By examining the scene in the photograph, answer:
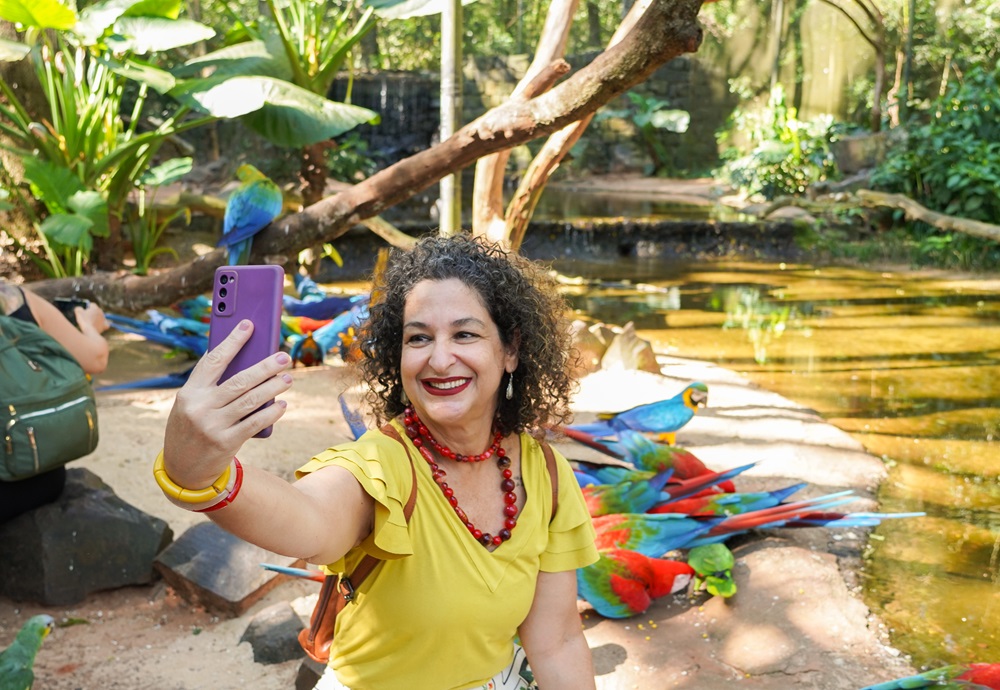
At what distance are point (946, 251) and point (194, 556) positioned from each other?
8.25 m

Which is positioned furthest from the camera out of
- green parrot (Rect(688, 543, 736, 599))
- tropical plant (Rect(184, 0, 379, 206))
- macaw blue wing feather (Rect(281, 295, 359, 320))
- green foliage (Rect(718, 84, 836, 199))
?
green foliage (Rect(718, 84, 836, 199))

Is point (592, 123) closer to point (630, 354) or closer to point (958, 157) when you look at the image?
point (958, 157)

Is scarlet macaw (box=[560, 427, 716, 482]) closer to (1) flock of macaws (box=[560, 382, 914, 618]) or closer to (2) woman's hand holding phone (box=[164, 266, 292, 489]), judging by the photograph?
(1) flock of macaws (box=[560, 382, 914, 618])

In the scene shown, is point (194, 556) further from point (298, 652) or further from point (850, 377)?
point (850, 377)

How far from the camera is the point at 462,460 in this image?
1403mm

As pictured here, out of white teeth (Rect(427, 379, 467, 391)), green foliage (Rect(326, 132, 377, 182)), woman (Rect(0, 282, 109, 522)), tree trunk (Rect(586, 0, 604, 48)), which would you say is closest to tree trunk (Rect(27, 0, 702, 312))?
woman (Rect(0, 282, 109, 522))

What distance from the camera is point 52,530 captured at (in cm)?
255

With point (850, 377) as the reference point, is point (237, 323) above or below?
above

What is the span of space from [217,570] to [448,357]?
5.09 ft

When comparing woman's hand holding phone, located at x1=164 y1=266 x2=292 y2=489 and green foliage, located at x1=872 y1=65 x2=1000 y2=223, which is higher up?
green foliage, located at x1=872 y1=65 x2=1000 y2=223

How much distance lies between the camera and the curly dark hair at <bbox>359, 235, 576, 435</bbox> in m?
1.43

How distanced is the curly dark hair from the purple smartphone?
0.46 metres

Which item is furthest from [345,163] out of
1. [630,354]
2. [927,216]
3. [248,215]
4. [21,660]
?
[21,660]

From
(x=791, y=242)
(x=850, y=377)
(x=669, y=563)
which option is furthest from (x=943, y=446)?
(x=791, y=242)
